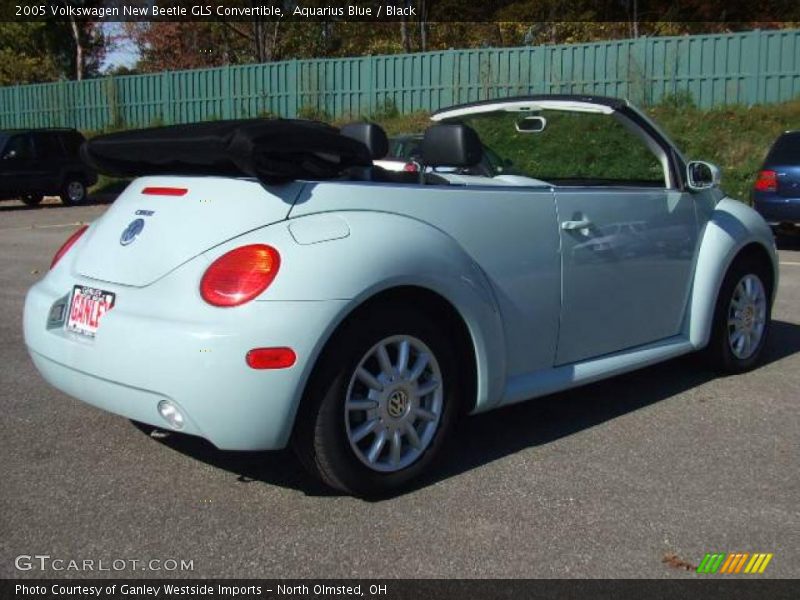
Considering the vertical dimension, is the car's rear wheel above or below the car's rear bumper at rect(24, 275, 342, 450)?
below

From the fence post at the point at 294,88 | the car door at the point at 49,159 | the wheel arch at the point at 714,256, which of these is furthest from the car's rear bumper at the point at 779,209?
the fence post at the point at 294,88

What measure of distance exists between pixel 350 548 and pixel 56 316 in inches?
63.1

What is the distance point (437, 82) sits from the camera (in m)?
23.0

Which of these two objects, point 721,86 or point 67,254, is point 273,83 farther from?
point 67,254

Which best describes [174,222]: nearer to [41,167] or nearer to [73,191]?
[41,167]

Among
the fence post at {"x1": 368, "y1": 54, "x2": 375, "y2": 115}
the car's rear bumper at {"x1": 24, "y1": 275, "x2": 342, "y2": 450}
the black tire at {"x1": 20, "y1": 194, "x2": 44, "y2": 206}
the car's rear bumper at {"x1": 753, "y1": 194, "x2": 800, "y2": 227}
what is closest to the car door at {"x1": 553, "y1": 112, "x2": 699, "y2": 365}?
the car's rear bumper at {"x1": 24, "y1": 275, "x2": 342, "y2": 450}

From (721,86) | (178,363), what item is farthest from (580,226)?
(721,86)

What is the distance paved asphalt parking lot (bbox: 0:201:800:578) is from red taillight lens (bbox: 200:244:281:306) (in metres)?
0.85

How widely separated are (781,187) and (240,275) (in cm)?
1035

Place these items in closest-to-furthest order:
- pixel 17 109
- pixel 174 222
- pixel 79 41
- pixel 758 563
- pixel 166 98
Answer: pixel 758 563 < pixel 174 222 < pixel 166 98 < pixel 17 109 < pixel 79 41

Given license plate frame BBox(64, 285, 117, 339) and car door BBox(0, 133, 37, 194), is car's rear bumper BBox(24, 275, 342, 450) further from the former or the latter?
car door BBox(0, 133, 37, 194)

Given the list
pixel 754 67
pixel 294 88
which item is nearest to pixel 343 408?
pixel 754 67

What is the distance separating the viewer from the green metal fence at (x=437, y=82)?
62.7 feet

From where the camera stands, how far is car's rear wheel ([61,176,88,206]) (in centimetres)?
2114
